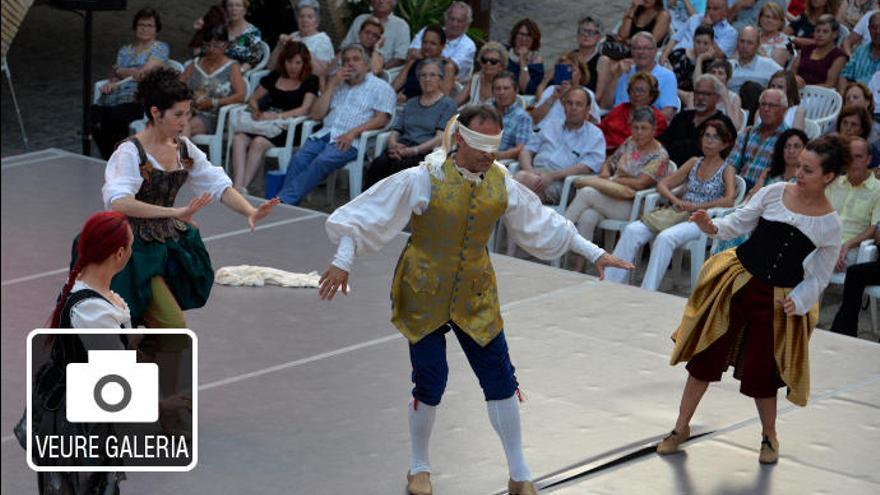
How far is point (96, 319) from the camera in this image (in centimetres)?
436

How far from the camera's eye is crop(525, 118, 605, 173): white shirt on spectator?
9555mm

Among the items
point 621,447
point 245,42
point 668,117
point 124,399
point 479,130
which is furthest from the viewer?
point 245,42

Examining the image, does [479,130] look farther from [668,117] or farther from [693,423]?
[668,117]

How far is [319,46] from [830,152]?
6283 millimetres

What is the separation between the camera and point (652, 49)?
33.7 ft

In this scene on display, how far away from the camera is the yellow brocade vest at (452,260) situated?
5383mm

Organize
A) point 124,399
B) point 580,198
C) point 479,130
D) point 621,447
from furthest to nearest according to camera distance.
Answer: point 580,198 → point 621,447 → point 479,130 → point 124,399

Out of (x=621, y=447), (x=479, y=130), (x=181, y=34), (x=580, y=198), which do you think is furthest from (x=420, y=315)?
(x=181, y=34)

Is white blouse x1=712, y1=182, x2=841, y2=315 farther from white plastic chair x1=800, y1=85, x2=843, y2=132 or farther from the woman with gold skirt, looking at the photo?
white plastic chair x1=800, y1=85, x2=843, y2=132

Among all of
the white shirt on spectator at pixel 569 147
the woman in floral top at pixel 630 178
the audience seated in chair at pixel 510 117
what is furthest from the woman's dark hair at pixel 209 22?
the woman in floral top at pixel 630 178

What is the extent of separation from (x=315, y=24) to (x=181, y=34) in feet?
16.7

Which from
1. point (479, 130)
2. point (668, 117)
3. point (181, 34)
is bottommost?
point (181, 34)

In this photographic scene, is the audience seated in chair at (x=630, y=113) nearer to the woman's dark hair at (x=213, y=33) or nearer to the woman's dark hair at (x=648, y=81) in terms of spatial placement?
the woman's dark hair at (x=648, y=81)

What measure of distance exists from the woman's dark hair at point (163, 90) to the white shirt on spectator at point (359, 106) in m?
4.59
